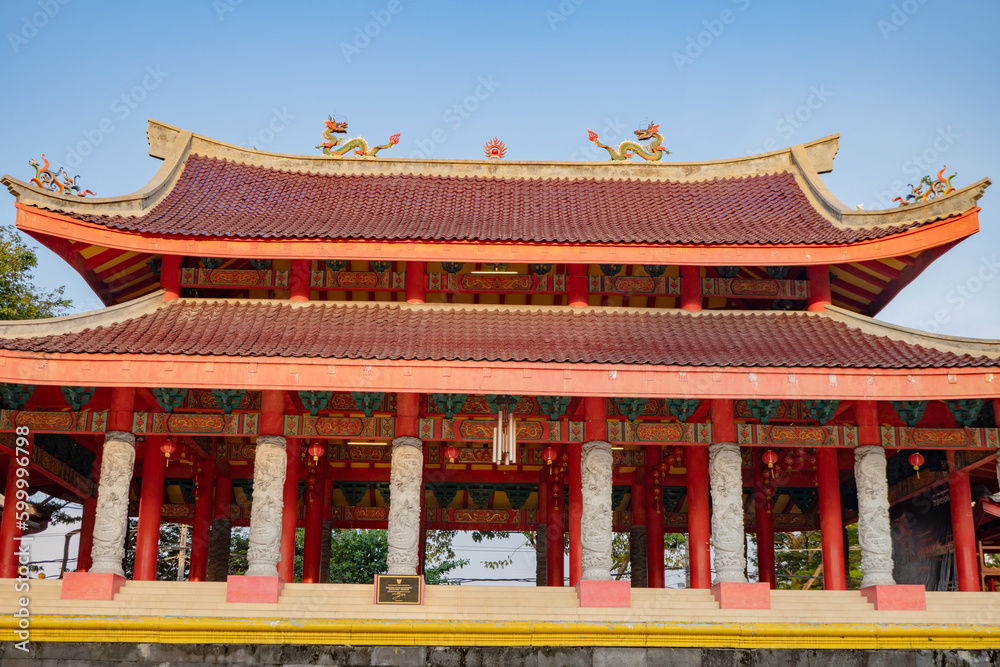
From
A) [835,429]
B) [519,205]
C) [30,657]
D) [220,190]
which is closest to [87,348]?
[30,657]

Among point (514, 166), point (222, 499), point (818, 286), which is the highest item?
point (514, 166)

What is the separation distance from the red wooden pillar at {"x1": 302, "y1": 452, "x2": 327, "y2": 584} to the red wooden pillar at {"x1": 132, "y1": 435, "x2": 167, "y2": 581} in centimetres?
427

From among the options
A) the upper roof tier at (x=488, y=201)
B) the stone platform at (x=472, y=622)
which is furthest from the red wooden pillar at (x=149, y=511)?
the upper roof tier at (x=488, y=201)

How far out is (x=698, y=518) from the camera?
621 inches

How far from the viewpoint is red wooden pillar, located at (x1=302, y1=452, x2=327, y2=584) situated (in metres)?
Answer: 19.9

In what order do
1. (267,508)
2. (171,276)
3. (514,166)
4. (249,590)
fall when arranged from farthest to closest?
(514,166) < (171,276) < (267,508) < (249,590)

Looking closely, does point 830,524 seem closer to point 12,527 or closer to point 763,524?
point 763,524

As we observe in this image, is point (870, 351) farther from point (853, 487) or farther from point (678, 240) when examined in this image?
point (853, 487)

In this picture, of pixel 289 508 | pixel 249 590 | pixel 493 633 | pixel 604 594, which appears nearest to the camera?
pixel 493 633

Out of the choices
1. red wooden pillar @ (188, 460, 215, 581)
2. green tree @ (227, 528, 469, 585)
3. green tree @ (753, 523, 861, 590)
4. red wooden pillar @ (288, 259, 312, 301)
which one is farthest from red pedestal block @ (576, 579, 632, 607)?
green tree @ (227, 528, 469, 585)

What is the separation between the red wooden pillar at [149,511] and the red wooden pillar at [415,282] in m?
4.96

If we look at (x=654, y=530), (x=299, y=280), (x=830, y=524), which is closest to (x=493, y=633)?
(x=830, y=524)

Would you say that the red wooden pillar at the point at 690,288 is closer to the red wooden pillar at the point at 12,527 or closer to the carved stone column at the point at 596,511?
the carved stone column at the point at 596,511

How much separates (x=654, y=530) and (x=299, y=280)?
923cm
